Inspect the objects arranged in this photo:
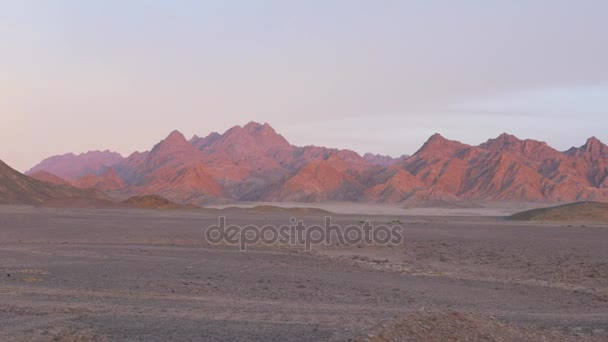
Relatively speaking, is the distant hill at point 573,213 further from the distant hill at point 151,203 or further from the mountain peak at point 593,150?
the mountain peak at point 593,150

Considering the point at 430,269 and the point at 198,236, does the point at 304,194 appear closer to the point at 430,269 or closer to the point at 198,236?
the point at 198,236

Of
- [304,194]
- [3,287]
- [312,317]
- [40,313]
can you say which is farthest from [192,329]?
[304,194]

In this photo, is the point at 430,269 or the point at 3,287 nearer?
the point at 3,287

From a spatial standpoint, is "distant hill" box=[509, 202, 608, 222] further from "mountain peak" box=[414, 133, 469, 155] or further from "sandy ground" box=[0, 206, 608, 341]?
"mountain peak" box=[414, 133, 469, 155]

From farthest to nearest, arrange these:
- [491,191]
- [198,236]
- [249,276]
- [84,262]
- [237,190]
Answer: [237,190] < [491,191] < [198,236] < [84,262] < [249,276]

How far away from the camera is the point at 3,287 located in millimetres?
16859

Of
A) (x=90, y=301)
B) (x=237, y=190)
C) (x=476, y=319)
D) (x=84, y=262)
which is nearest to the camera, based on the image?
(x=476, y=319)

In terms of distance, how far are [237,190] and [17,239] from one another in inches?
5883

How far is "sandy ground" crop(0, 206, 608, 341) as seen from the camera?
10.9m

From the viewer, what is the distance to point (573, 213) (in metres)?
76.2

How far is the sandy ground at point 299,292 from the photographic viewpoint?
35.6 ft

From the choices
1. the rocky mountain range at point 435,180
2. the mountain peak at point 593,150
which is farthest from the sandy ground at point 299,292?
the mountain peak at point 593,150

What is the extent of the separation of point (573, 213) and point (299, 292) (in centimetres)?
6584

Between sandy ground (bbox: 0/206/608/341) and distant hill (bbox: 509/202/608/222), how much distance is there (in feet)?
136
